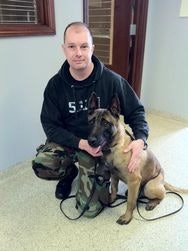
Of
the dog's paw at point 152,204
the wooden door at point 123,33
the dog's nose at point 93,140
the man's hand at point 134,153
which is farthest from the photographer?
the wooden door at point 123,33

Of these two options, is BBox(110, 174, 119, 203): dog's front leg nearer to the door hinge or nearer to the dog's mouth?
the dog's mouth

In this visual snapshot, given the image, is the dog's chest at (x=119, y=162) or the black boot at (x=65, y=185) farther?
the black boot at (x=65, y=185)

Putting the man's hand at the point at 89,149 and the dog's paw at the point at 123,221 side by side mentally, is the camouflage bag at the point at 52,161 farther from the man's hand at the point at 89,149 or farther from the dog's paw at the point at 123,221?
the dog's paw at the point at 123,221

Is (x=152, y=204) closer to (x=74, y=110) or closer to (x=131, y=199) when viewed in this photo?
(x=131, y=199)

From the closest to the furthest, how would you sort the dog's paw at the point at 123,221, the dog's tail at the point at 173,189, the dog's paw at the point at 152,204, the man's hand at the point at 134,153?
→ the man's hand at the point at 134,153
the dog's paw at the point at 123,221
the dog's paw at the point at 152,204
the dog's tail at the point at 173,189

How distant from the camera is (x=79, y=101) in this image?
1.54 metres

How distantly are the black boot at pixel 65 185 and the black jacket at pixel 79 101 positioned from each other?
295mm

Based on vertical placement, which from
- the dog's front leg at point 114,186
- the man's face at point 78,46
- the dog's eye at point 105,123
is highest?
the man's face at point 78,46

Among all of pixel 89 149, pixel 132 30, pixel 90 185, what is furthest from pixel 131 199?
pixel 132 30

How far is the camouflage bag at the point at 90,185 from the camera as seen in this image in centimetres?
154

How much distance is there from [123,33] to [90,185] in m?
2.14

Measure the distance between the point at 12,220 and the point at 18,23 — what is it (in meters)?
1.35

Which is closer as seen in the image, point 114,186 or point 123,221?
point 123,221

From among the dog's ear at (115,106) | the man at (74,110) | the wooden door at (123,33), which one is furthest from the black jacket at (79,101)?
the wooden door at (123,33)
